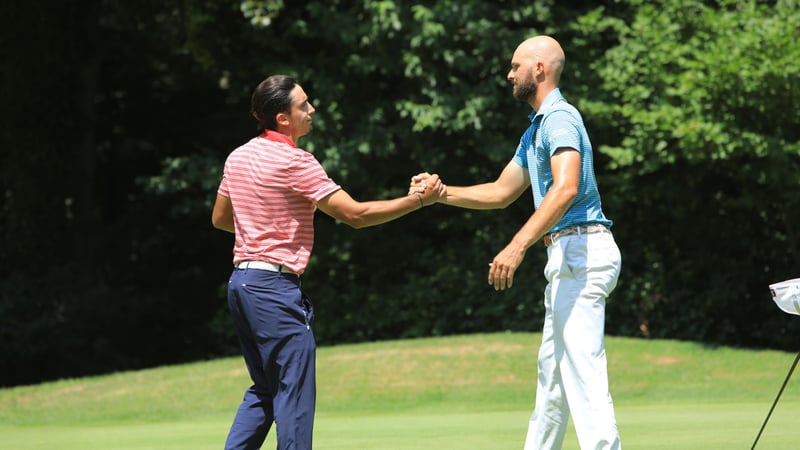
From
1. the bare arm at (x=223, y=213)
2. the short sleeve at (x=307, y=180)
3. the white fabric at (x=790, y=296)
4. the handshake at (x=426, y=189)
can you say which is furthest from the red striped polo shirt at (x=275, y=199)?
the white fabric at (x=790, y=296)

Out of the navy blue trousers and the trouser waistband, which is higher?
the trouser waistband

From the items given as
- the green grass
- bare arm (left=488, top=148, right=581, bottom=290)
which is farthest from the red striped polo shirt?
the green grass

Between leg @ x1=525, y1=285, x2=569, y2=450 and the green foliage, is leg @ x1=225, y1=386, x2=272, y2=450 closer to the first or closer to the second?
leg @ x1=525, y1=285, x2=569, y2=450

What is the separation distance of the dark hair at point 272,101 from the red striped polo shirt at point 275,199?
0.47 feet

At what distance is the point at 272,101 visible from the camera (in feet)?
17.2

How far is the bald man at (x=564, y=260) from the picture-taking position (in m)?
4.99

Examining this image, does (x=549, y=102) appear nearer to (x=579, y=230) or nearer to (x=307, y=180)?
(x=579, y=230)

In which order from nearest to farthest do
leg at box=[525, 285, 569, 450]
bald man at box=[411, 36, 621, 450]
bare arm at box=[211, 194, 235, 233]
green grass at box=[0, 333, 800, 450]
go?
bald man at box=[411, 36, 621, 450] < leg at box=[525, 285, 569, 450] < bare arm at box=[211, 194, 235, 233] < green grass at box=[0, 333, 800, 450]

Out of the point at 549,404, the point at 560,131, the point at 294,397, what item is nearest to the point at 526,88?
the point at 560,131

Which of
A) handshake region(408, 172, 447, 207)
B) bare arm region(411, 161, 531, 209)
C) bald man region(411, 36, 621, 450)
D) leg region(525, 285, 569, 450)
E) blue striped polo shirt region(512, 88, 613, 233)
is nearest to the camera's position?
bald man region(411, 36, 621, 450)

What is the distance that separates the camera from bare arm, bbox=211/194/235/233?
5504 mm

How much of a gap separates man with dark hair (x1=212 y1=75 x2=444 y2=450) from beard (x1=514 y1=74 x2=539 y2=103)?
95cm

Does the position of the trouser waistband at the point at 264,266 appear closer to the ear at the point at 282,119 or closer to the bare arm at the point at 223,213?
the bare arm at the point at 223,213

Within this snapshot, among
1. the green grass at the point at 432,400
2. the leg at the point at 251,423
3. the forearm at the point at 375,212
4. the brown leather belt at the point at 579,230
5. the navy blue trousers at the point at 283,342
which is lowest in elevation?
the green grass at the point at 432,400
